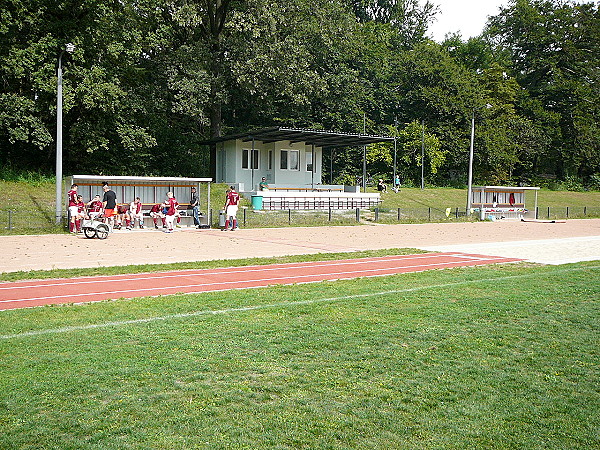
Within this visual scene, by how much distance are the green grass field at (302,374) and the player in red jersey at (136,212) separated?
1739 cm

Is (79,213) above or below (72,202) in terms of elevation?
below

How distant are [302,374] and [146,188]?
23.9 metres

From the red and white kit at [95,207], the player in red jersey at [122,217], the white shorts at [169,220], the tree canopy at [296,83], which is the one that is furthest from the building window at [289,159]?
the red and white kit at [95,207]

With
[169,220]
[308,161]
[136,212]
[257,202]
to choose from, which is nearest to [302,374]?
[169,220]

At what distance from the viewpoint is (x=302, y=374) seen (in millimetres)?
5578

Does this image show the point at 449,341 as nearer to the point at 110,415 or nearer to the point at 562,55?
the point at 110,415

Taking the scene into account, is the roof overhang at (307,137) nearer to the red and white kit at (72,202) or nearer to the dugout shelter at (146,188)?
the dugout shelter at (146,188)

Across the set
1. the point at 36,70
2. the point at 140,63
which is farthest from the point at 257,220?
the point at 140,63

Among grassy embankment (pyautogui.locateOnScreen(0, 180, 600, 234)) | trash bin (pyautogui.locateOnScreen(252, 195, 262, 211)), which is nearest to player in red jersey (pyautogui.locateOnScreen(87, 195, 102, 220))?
grassy embankment (pyautogui.locateOnScreen(0, 180, 600, 234))

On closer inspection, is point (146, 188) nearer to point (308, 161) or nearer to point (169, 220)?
point (169, 220)

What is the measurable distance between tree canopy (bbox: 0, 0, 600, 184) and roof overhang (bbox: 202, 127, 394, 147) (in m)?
3.71

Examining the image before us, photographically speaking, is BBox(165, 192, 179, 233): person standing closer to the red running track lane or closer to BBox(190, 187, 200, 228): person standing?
BBox(190, 187, 200, 228): person standing

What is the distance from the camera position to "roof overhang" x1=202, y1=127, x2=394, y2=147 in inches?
1475

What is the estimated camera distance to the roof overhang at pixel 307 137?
3747 centimetres
